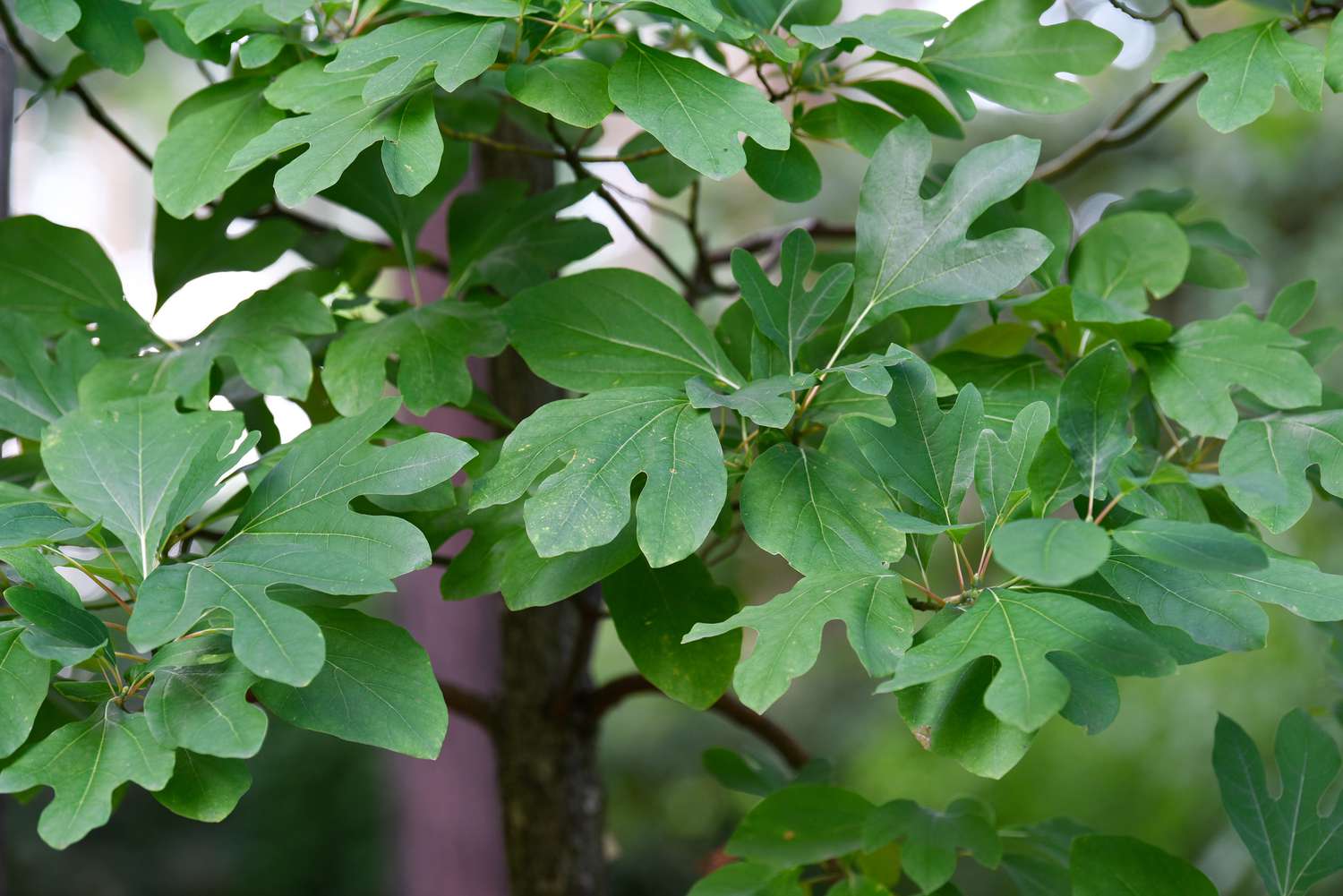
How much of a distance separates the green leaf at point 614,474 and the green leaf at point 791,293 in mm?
93

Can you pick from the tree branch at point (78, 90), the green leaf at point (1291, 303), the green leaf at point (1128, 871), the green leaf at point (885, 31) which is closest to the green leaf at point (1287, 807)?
the green leaf at point (1128, 871)

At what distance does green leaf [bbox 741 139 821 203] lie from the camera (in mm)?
804

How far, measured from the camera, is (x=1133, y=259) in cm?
92

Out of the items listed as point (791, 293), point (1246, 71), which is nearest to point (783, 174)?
point (791, 293)

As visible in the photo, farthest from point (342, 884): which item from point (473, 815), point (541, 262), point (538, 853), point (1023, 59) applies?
point (1023, 59)

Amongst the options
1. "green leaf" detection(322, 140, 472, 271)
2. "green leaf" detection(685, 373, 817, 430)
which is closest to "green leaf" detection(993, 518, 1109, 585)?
"green leaf" detection(685, 373, 817, 430)

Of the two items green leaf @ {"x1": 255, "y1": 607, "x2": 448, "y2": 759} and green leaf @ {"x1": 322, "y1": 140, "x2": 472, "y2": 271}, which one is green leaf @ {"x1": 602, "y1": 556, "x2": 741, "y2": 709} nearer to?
green leaf @ {"x1": 255, "y1": 607, "x2": 448, "y2": 759}

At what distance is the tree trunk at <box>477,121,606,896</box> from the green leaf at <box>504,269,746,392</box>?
41cm

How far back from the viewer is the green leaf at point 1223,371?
0.76 metres

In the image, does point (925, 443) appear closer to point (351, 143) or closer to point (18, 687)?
point (351, 143)

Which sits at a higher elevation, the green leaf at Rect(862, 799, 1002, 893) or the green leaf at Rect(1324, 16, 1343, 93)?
the green leaf at Rect(1324, 16, 1343, 93)

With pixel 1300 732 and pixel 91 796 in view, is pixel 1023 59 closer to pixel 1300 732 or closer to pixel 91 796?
pixel 1300 732

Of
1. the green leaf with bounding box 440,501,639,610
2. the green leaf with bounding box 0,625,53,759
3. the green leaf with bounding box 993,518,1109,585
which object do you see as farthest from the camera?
the green leaf with bounding box 440,501,639,610

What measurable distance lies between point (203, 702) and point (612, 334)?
0.36 metres
